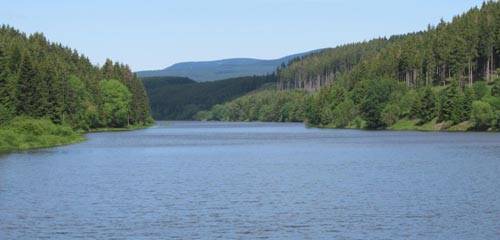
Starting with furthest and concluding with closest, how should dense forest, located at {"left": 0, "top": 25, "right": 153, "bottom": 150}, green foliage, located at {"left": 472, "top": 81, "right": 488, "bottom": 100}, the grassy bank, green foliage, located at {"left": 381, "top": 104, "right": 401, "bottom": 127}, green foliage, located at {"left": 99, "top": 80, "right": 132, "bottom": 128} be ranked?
green foliage, located at {"left": 99, "top": 80, "right": 132, "bottom": 128} → green foliage, located at {"left": 381, "top": 104, "right": 401, "bottom": 127} → green foliage, located at {"left": 472, "top": 81, "right": 488, "bottom": 100} → dense forest, located at {"left": 0, "top": 25, "right": 153, "bottom": 150} → the grassy bank

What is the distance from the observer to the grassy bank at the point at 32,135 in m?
102

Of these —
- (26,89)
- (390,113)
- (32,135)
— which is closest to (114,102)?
(26,89)

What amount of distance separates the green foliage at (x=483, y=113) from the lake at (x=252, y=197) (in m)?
68.9

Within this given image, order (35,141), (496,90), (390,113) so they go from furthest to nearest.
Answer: (390,113)
(496,90)
(35,141)

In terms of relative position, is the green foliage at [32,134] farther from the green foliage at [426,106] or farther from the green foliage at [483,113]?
the green foliage at [426,106]

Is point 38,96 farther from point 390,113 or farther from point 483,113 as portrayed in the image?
point 390,113

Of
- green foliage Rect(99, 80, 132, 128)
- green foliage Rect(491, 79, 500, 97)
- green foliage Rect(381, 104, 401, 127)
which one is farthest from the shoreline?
green foliage Rect(491, 79, 500, 97)

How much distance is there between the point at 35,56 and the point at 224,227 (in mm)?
116492

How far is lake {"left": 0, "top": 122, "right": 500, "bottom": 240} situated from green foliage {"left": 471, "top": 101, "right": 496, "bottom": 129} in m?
68.9

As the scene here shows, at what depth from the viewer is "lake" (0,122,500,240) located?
3825 centimetres

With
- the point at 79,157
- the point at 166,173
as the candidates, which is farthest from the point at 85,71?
the point at 166,173

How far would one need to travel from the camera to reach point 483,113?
15588cm

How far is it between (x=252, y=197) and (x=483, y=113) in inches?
4563

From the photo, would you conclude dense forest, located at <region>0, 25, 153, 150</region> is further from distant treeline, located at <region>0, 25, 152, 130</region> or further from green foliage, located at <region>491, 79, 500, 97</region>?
green foliage, located at <region>491, 79, 500, 97</region>
